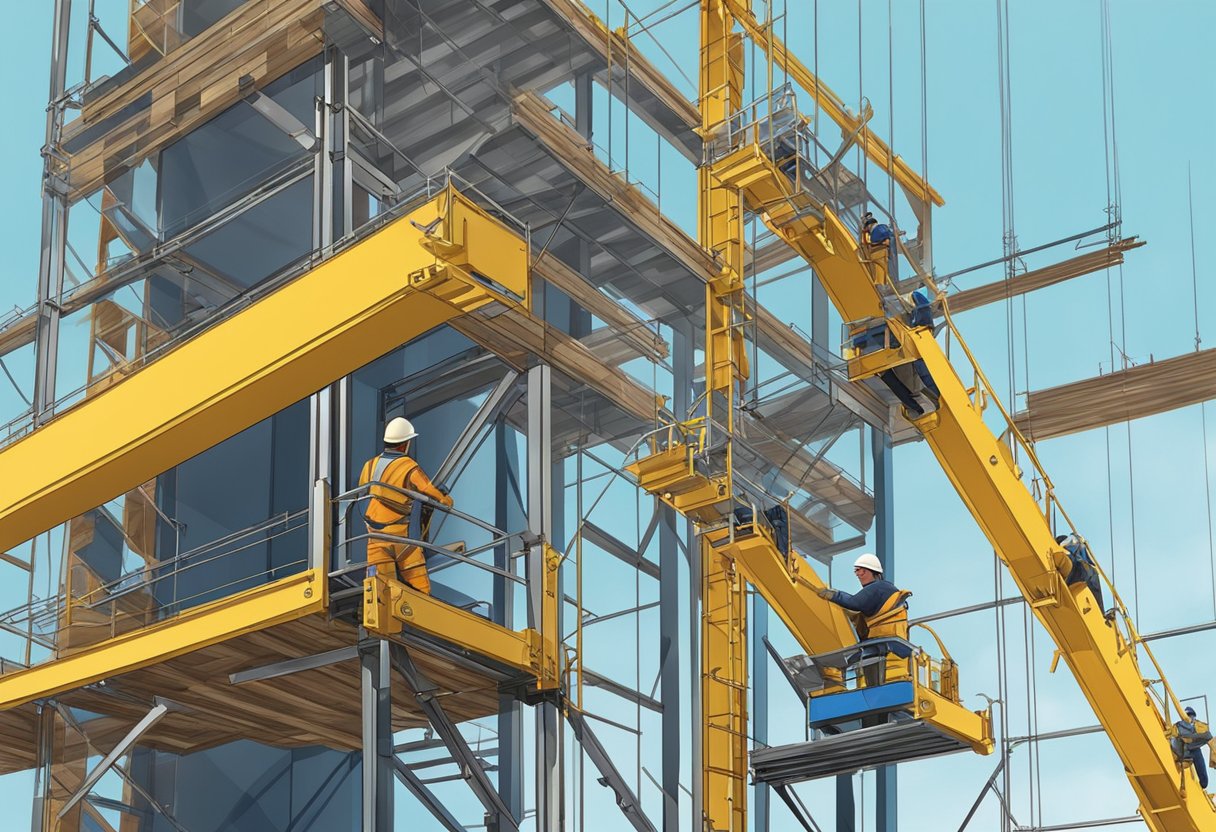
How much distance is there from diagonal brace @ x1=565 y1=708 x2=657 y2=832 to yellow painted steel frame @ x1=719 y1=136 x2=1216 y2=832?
5516 mm

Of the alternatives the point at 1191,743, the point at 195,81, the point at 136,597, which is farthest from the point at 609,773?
the point at 195,81

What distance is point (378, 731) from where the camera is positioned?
17781mm

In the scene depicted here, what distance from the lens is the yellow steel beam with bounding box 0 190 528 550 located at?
52.1ft

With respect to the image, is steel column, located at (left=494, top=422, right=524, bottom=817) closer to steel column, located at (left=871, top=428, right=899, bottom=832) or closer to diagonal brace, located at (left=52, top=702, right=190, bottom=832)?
diagonal brace, located at (left=52, top=702, right=190, bottom=832)

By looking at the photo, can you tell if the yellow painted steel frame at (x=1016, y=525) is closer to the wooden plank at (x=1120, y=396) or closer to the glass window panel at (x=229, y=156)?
the glass window panel at (x=229, y=156)

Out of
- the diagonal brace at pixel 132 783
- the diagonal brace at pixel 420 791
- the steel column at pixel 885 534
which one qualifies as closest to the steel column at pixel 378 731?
the diagonal brace at pixel 420 791

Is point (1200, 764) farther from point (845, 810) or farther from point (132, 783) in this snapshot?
point (132, 783)

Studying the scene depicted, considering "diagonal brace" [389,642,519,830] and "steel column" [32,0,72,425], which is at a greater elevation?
"steel column" [32,0,72,425]

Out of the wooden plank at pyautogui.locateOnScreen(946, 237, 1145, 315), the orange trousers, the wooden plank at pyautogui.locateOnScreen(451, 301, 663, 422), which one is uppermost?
the wooden plank at pyautogui.locateOnScreen(946, 237, 1145, 315)

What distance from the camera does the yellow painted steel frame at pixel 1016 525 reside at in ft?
70.9

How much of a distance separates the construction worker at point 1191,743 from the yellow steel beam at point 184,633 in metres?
12.1

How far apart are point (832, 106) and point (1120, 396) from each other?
7.23m

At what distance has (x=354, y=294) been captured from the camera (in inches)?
647

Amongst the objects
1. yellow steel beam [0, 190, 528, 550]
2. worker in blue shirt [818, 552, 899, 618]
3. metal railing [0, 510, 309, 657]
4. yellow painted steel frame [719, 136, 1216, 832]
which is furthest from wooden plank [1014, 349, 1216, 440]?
yellow steel beam [0, 190, 528, 550]
